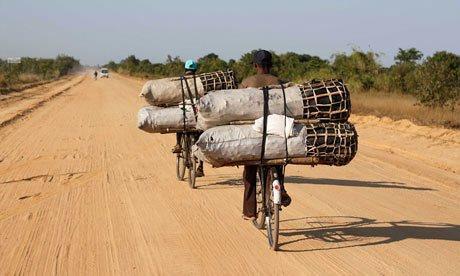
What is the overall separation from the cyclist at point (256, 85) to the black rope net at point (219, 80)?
177cm

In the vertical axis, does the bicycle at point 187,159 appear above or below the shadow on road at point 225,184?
above

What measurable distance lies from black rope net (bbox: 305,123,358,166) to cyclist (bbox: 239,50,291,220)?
0.60 meters

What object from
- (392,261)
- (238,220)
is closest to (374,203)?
(238,220)

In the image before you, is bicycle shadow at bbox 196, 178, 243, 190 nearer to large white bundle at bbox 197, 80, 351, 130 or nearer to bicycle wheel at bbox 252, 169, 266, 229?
bicycle wheel at bbox 252, 169, 266, 229

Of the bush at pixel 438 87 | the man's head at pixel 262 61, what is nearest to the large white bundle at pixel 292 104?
the man's head at pixel 262 61

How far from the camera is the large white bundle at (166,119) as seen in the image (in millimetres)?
9602

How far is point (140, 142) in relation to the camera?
1611 cm

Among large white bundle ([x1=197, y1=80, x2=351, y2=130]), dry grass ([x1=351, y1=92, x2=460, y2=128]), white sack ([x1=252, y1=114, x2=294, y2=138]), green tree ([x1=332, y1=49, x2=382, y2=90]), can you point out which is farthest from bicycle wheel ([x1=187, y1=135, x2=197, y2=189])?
green tree ([x1=332, y1=49, x2=382, y2=90])

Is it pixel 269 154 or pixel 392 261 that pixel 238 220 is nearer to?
pixel 269 154

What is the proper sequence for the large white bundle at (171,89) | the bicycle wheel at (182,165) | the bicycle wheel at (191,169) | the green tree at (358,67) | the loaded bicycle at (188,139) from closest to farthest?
1. the large white bundle at (171,89)
2. the loaded bicycle at (188,139)
3. the bicycle wheel at (191,169)
4. the bicycle wheel at (182,165)
5. the green tree at (358,67)

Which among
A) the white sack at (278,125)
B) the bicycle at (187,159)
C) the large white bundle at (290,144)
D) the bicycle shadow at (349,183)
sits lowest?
the bicycle shadow at (349,183)

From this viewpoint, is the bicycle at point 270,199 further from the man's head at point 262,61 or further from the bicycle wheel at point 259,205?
the man's head at point 262,61

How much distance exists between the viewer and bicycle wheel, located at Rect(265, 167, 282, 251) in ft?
20.5

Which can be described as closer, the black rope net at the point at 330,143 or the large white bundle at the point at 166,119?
the black rope net at the point at 330,143
